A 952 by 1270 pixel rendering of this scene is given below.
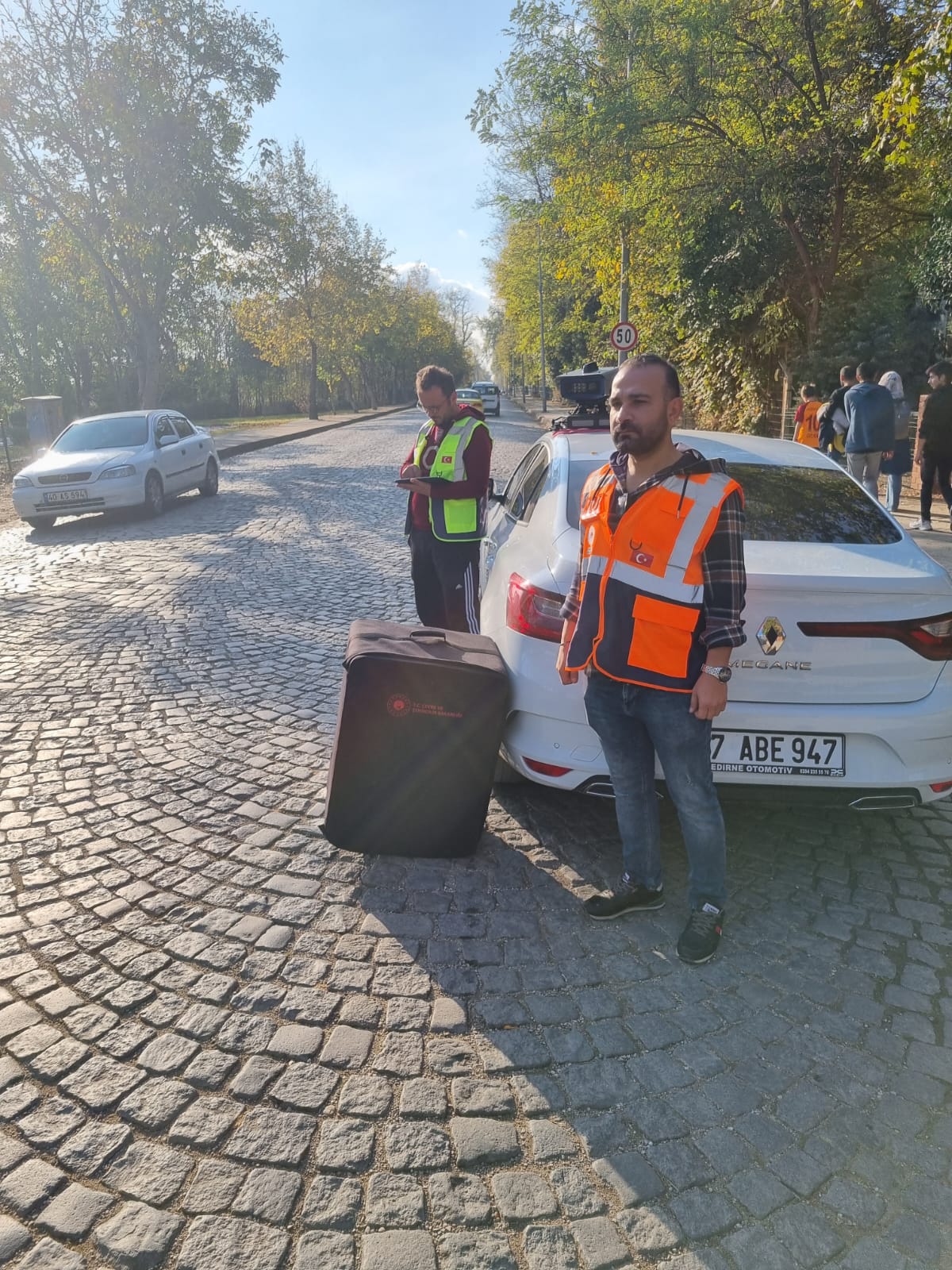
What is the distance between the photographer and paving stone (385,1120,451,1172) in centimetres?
219

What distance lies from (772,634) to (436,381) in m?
2.54

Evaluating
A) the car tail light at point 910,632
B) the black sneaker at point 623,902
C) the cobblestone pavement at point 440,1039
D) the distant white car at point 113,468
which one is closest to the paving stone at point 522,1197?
the cobblestone pavement at point 440,1039

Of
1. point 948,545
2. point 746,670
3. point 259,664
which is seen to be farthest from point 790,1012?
point 948,545

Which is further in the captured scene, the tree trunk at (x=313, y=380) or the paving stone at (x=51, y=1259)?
the tree trunk at (x=313, y=380)

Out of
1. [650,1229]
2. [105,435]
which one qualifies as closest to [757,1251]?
[650,1229]

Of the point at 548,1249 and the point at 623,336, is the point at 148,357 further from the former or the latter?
the point at 548,1249

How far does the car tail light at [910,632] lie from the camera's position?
3.11 m

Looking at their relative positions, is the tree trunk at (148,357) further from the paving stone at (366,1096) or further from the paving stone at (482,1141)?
the paving stone at (482,1141)

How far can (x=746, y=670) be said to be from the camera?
3.16 m

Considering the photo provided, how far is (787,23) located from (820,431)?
19.8 ft

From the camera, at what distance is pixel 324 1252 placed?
196cm

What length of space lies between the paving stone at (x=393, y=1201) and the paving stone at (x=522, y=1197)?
0.19 m

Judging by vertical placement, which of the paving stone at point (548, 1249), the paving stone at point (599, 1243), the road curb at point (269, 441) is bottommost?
the road curb at point (269, 441)

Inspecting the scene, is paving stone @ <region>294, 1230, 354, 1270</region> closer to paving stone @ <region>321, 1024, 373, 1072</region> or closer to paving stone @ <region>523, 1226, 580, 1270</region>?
paving stone @ <region>523, 1226, 580, 1270</region>
